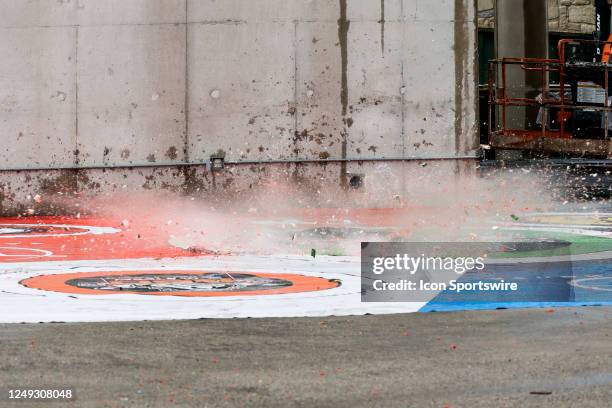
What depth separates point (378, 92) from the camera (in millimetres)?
21781

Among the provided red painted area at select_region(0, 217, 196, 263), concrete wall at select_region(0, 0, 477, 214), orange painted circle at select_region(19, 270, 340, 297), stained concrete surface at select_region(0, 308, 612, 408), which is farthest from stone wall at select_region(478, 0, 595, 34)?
stained concrete surface at select_region(0, 308, 612, 408)

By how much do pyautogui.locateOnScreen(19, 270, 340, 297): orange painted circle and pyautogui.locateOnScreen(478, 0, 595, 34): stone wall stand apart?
33.7 m

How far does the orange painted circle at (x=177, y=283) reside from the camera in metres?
11.6

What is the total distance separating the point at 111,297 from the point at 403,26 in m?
12.2

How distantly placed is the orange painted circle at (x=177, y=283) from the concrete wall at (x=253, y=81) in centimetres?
864

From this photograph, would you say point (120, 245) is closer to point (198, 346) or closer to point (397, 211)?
point (397, 211)

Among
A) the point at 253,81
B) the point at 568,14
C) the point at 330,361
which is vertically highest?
the point at 568,14

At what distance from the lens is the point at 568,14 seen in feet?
153

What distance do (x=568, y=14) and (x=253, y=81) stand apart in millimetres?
27645

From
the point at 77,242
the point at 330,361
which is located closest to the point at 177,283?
the point at 330,361

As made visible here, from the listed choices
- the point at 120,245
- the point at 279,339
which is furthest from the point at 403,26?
the point at 279,339

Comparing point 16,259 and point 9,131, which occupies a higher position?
point 9,131

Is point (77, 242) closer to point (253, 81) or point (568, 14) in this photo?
point (253, 81)

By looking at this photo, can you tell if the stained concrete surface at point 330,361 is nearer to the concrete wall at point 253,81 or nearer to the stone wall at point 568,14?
the concrete wall at point 253,81
